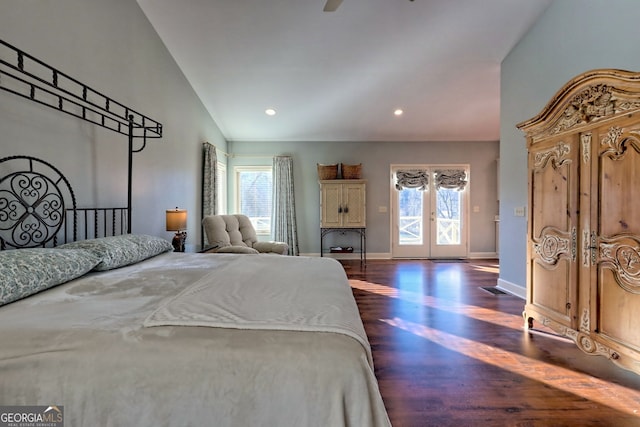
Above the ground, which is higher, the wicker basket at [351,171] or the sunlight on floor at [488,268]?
the wicker basket at [351,171]

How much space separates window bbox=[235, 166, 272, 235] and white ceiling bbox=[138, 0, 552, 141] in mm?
1033

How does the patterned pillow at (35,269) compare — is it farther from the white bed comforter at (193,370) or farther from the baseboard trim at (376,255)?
the baseboard trim at (376,255)

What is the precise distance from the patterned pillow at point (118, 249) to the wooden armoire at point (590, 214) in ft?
10.5

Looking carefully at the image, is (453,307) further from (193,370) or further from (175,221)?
(175,221)

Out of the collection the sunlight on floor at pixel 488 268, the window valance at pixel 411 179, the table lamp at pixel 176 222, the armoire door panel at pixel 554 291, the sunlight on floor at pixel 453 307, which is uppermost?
the window valance at pixel 411 179

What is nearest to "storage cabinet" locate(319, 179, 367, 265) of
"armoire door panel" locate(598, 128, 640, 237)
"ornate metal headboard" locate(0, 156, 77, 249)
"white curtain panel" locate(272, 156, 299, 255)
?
"white curtain panel" locate(272, 156, 299, 255)

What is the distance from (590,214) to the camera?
2090 millimetres

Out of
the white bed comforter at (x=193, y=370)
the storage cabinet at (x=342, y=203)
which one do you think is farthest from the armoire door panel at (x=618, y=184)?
the storage cabinet at (x=342, y=203)

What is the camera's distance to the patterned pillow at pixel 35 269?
1202mm

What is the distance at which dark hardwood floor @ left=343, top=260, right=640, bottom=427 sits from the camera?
1604 millimetres

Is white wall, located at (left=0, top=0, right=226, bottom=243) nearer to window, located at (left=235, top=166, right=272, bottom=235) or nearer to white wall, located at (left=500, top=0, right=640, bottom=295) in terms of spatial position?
window, located at (left=235, top=166, right=272, bottom=235)

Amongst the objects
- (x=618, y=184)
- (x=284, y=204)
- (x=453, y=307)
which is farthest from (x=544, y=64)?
(x=284, y=204)

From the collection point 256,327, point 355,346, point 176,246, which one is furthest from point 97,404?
point 176,246

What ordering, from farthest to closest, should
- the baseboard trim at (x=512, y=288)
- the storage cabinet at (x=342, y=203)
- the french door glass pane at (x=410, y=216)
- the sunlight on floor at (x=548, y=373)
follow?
the french door glass pane at (x=410, y=216), the storage cabinet at (x=342, y=203), the baseboard trim at (x=512, y=288), the sunlight on floor at (x=548, y=373)
